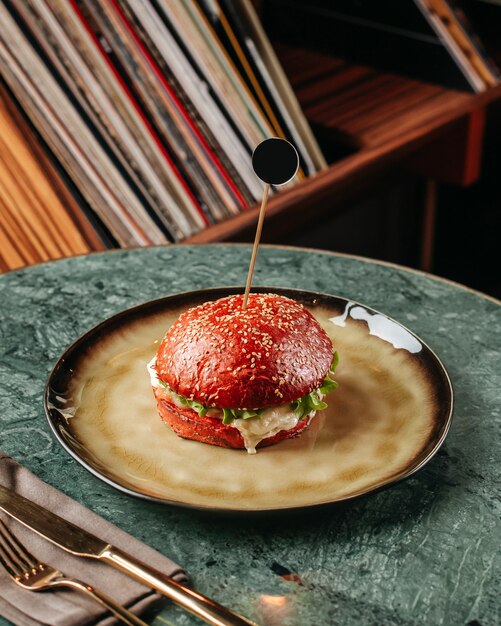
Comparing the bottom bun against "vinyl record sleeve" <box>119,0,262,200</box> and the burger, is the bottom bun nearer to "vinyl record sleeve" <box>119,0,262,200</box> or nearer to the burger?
the burger

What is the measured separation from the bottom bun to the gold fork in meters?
0.29

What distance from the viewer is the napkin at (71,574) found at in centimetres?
89

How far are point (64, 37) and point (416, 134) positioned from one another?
42.0 inches

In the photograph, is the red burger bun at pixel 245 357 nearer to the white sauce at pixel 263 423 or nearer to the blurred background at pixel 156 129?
the white sauce at pixel 263 423

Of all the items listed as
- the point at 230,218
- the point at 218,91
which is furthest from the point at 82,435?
the point at 218,91

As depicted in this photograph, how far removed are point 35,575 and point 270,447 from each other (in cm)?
37

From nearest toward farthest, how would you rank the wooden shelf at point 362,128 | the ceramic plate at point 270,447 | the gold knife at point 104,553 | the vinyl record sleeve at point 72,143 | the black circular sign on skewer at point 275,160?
the gold knife at point 104,553 < the ceramic plate at point 270,447 < the black circular sign on skewer at point 275,160 < the vinyl record sleeve at point 72,143 < the wooden shelf at point 362,128

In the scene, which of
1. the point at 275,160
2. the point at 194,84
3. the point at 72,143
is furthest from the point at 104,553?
the point at 194,84

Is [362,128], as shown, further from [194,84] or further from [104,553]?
[104,553]

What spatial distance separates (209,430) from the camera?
1.17 meters

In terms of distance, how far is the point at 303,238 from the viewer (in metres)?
3.08

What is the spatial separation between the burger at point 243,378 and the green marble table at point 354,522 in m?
0.15

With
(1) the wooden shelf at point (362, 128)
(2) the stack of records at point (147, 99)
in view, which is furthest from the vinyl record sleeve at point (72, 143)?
(1) the wooden shelf at point (362, 128)

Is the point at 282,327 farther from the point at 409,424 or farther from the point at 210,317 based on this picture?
the point at 409,424
